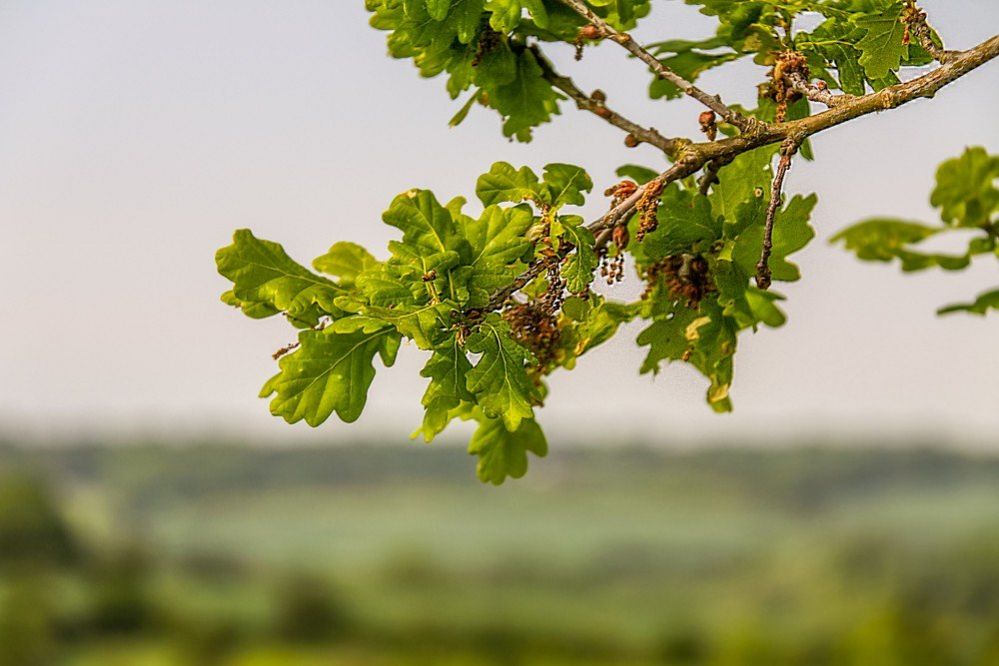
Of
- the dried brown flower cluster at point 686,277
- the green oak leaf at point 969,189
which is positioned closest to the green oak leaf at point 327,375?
the dried brown flower cluster at point 686,277

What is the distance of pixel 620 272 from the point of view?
0.46 m

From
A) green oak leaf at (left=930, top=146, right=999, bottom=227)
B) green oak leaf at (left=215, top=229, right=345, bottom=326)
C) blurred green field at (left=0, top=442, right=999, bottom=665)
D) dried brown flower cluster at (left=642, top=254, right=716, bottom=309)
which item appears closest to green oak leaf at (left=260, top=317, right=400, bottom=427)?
green oak leaf at (left=215, top=229, right=345, bottom=326)

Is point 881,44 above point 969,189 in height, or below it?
above

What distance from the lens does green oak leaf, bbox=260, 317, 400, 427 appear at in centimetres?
46

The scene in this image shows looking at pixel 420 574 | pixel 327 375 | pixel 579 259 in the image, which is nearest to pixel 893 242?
pixel 579 259

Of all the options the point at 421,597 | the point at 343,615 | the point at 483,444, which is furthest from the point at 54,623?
the point at 483,444

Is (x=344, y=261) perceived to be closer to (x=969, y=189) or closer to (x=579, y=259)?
(x=579, y=259)

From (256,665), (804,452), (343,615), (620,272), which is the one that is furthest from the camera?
(804,452)

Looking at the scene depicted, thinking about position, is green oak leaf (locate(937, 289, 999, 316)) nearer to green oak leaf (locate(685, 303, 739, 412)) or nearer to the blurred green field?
green oak leaf (locate(685, 303, 739, 412))

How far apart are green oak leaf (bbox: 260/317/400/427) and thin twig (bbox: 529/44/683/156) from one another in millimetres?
134

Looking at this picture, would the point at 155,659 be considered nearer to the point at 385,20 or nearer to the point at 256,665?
the point at 256,665

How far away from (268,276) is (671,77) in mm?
182

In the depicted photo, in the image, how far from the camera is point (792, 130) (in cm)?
43

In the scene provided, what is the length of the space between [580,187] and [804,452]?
3.95 metres
